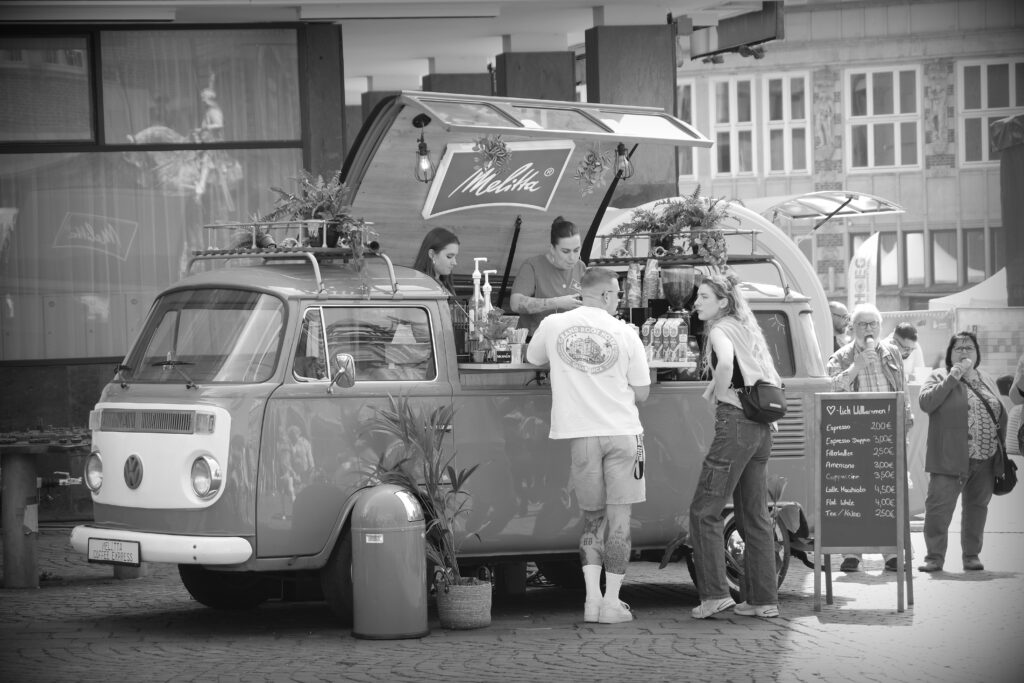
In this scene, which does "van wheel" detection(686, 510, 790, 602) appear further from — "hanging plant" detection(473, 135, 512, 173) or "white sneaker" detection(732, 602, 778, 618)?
"hanging plant" detection(473, 135, 512, 173)

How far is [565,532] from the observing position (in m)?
10.1

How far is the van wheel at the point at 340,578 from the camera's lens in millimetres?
9367

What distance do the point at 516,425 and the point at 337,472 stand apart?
1.19 m

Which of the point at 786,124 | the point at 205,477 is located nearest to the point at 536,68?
the point at 205,477

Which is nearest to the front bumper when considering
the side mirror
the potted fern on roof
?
the side mirror

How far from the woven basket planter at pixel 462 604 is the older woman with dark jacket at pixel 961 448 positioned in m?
4.36

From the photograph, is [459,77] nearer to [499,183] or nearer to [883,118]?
[499,183]

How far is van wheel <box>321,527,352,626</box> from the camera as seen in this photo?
937 centimetres

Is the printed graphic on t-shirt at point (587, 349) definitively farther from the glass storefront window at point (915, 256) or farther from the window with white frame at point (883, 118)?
the glass storefront window at point (915, 256)

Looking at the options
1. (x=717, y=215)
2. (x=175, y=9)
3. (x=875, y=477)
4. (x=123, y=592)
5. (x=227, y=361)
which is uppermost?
(x=175, y=9)

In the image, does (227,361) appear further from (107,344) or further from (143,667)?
(107,344)

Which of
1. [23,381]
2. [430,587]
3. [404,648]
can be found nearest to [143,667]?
[404,648]

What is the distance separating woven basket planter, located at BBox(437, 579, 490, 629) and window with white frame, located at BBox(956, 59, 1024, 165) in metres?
35.2

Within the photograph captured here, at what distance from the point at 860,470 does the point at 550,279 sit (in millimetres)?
2325
